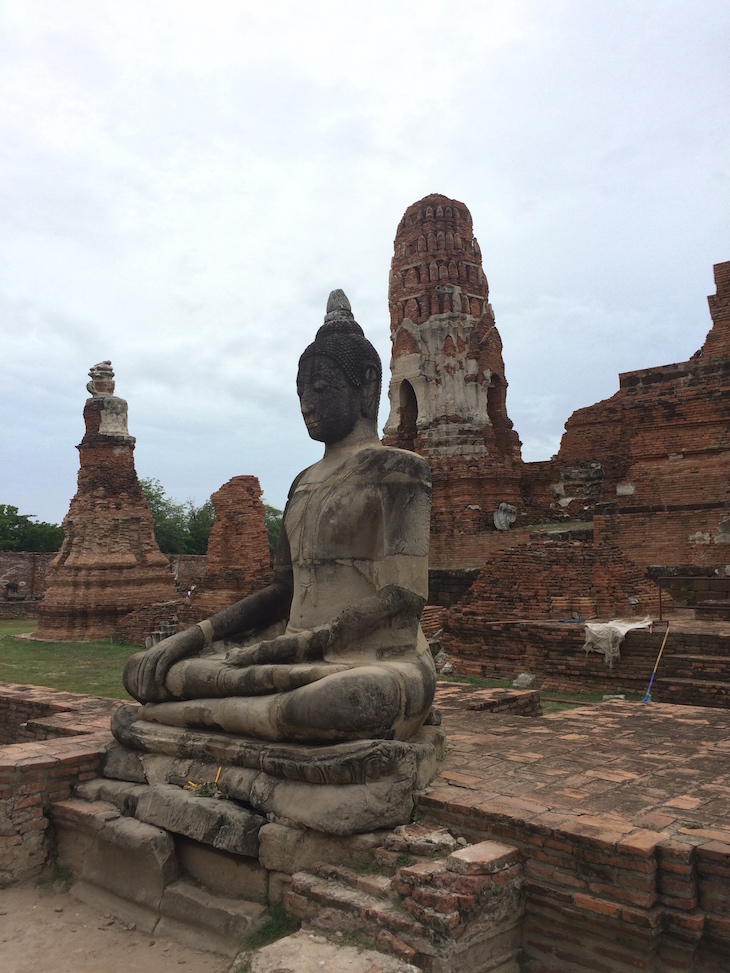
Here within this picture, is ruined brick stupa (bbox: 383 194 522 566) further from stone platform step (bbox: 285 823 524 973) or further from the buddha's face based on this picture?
stone platform step (bbox: 285 823 524 973)

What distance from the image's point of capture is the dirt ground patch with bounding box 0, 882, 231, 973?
9.30 ft

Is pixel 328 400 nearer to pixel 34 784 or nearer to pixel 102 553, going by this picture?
pixel 34 784

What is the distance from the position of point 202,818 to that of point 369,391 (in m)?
2.35

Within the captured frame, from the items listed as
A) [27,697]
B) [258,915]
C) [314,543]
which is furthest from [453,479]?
[258,915]

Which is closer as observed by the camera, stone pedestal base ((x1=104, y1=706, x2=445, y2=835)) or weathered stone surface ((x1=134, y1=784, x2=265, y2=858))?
stone pedestal base ((x1=104, y1=706, x2=445, y2=835))

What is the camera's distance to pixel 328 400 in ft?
13.7

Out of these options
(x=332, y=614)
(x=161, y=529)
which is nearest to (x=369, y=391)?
(x=332, y=614)

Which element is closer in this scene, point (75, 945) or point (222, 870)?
point (75, 945)

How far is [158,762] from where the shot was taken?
3756 mm

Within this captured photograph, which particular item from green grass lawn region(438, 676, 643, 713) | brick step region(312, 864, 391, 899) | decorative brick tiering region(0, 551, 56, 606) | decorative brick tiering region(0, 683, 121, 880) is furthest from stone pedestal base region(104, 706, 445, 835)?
decorative brick tiering region(0, 551, 56, 606)

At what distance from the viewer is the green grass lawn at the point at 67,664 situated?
8805 mm

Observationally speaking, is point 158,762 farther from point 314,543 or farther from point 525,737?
point 525,737

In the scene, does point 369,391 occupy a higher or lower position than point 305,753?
higher

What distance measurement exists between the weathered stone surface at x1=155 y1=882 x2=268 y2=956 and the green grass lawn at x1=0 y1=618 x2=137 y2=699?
15.7ft
